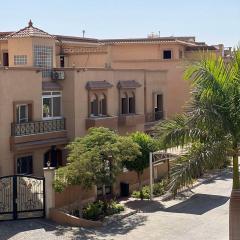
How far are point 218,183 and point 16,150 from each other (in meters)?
12.0

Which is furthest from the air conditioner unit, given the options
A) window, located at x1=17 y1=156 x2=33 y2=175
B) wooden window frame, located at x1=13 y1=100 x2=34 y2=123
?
window, located at x1=17 y1=156 x2=33 y2=175

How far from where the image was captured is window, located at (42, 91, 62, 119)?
3006 cm

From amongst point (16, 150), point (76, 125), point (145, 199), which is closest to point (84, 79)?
point (76, 125)

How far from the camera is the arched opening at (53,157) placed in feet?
99.8

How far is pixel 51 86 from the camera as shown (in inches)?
1193

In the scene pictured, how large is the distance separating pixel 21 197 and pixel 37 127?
673 centimetres

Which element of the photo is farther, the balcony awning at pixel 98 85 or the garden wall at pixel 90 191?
the balcony awning at pixel 98 85

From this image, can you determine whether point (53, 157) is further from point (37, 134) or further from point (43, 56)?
point (43, 56)

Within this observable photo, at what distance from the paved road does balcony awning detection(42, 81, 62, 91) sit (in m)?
8.22

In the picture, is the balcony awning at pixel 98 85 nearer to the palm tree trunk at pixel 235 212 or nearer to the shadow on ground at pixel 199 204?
the shadow on ground at pixel 199 204

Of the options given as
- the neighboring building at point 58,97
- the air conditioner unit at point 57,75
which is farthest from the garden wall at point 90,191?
the air conditioner unit at point 57,75

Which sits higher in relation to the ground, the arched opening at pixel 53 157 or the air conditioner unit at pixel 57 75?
the air conditioner unit at pixel 57 75

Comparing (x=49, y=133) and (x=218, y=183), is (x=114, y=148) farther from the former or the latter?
(x=218, y=183)

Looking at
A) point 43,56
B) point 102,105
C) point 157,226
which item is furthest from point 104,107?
point 157,226
